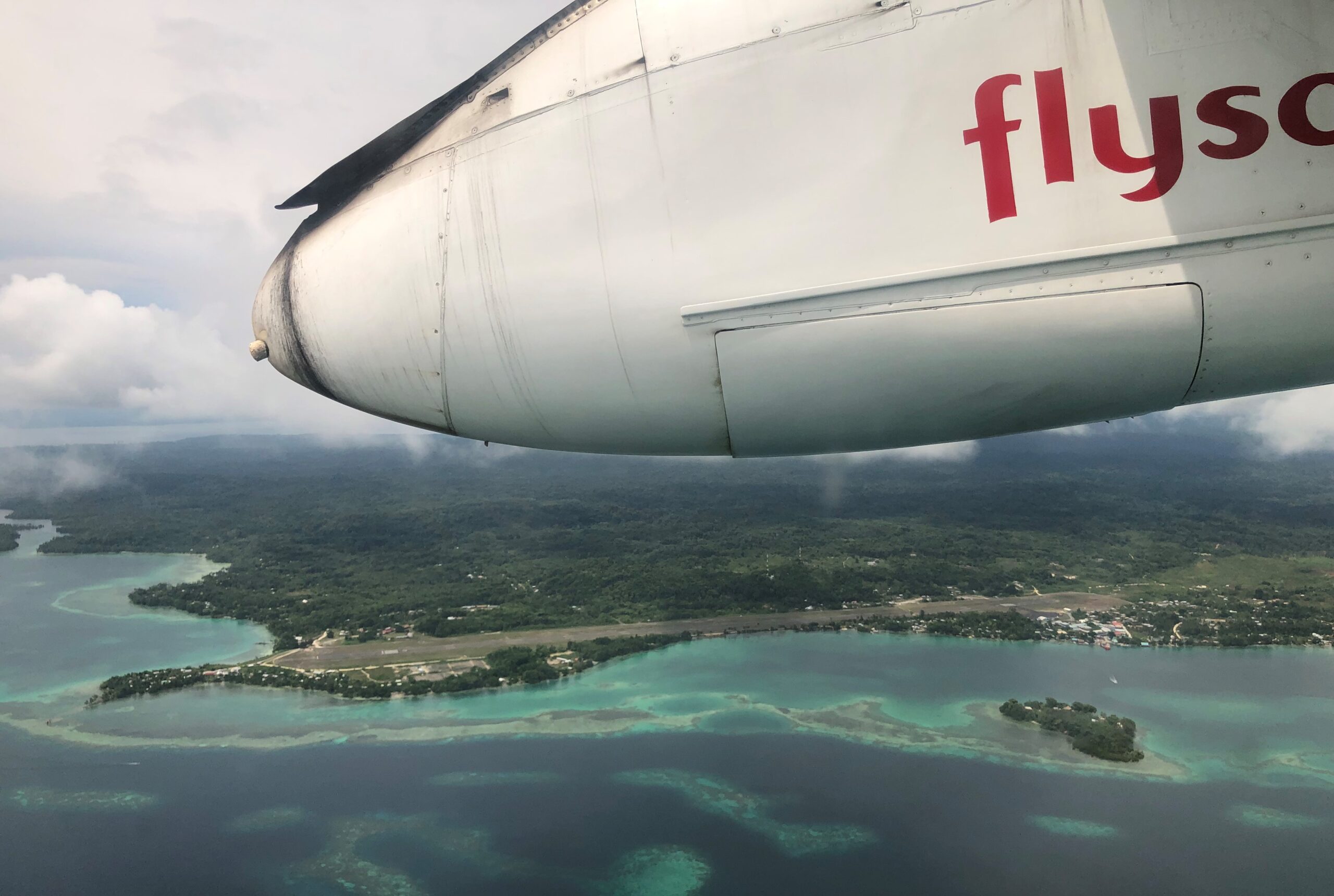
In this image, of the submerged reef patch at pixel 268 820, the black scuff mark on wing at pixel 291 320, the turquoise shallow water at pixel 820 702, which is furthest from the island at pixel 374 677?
the black scuff mark on wing at pixel 291 320

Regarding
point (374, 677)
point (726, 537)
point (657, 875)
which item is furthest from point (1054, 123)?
point (726, 537)

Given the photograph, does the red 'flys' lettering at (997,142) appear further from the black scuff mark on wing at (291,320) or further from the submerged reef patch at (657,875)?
the submerged reef patch at (657,875)

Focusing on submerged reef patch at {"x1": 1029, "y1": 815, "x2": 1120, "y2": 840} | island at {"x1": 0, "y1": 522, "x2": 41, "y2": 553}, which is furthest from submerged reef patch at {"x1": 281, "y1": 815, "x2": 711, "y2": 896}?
island at {"x1": 0, "y1": 522, "x2": 41, "y2": 553}

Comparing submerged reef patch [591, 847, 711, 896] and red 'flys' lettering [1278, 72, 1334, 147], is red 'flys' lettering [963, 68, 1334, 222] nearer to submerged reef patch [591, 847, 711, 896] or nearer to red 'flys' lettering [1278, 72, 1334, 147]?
red 'flys' lettering [1278, 72, 1334, 147]

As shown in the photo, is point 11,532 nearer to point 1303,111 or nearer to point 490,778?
point 490,778

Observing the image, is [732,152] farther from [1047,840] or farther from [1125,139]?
[1047,840]

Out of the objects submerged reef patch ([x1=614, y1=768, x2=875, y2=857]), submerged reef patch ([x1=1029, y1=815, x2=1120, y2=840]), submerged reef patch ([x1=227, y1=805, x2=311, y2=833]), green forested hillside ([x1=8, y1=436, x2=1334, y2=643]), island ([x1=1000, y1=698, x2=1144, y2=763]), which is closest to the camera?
submerged reef patch ([x1=1029, y1=815, x2=1120, y2=840])

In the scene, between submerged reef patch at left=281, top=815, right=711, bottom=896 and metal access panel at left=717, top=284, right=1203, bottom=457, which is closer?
metal access panel at left=717, top=284, right=1203, bottom=457
